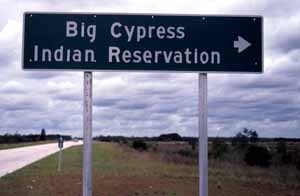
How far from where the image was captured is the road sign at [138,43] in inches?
181

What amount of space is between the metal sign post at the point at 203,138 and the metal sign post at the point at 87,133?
94 cm

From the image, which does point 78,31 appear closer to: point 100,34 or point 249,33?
point 100,34

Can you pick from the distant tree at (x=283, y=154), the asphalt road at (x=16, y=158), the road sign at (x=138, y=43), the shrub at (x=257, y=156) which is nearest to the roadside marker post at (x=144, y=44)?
the road sign at (x=138, y=43)

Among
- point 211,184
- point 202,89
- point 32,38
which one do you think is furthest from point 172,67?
point 211,184

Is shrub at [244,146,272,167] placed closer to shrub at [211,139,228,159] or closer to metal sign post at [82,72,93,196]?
shrub at [211,139,228,159]

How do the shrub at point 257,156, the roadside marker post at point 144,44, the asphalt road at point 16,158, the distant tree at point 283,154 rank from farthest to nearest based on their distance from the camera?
the distant tree at point 283,154
the shrub at point 257,156
the asphalt road at point 16,158
the roadside marker post at point 144,44

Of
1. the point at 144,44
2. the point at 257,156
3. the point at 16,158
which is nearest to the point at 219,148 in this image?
the point at 257,156

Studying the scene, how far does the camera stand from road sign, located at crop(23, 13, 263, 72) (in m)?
4.59

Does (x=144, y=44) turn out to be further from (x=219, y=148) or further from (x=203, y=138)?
(x=219, y=148)

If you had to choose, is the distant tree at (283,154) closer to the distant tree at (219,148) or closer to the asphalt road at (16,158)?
the distant tree at (219,148)

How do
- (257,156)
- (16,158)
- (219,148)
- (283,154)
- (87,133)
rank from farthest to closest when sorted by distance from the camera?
(219,148), (283,154), (257,156), (16,158), (87,133)

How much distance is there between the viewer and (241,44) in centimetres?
466

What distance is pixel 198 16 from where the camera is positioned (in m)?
4.69

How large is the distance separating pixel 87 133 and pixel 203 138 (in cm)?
99
